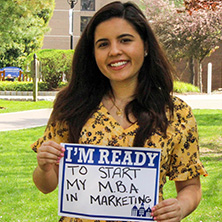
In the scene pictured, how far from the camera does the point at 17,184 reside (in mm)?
6789

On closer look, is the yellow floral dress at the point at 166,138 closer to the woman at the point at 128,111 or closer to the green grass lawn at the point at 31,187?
the woman at the point at 128,111

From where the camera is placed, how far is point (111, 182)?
7.34 feet

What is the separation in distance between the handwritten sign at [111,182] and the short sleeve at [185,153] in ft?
0.50

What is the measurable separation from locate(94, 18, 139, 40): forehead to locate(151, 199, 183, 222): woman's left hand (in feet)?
2.50

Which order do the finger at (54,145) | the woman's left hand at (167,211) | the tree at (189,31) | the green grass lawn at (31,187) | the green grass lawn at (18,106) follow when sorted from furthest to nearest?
the tree at (189,31)
the green grass lawn at (18,106)
the green grass lawn at (31,187)
the finger at (54,145)
the woman's left hand at (167,211)

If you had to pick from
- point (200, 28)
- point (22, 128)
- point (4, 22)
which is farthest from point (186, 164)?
point (200, 28)

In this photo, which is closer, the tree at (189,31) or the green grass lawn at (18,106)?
the green grass lawn at (18,106)

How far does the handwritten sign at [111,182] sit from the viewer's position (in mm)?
2223

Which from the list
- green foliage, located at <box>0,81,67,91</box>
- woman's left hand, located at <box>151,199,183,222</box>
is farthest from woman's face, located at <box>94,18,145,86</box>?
green foliage, located at <box>0,81,67,91</box>

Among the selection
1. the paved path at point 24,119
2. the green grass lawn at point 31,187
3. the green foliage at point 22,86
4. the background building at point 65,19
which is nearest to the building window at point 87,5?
the background building at point 65,19

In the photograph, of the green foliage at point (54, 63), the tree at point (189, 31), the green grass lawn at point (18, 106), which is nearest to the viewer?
the green grass lawn at point (18, 106)

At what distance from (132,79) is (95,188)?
55 centimetres

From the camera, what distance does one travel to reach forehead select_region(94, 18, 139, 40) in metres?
2.33

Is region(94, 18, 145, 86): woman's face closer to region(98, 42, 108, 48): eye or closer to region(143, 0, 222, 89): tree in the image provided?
region(98, 42, 108, 48): eye
